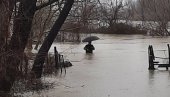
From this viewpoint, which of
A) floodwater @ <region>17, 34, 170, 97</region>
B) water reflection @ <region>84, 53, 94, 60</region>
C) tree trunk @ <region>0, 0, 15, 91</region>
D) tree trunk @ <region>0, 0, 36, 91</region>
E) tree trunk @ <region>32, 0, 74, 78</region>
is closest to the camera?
tree trunk @ <region>0, 0, 15, 91</region>

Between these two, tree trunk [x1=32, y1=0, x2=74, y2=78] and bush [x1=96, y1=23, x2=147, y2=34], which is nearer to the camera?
tree trunk [x1=32, y1=0, x2=74, y2=78]

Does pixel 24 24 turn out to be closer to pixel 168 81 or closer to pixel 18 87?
pixel 18 87

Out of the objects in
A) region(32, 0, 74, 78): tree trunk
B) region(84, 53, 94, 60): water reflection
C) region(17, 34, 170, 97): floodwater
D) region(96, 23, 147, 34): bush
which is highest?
region(32, 0, 74, 78): tree trunk

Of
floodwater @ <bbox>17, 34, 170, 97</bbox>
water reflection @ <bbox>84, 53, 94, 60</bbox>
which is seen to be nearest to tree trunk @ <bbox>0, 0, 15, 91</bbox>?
floodwater @ <bbox>17, 34, 170, 97</bbox>

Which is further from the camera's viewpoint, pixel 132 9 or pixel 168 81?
pixel 132 9

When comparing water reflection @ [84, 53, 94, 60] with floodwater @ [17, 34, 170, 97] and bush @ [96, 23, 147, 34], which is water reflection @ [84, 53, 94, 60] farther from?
bush @ [96, 23, 147, 34]

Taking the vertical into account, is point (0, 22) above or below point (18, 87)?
above

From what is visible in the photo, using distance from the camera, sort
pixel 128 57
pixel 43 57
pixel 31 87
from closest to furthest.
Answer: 1. pixel 31 87
2. pixel 43 57
3. pixel 128 57

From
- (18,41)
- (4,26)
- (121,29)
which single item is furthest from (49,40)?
(121,29)

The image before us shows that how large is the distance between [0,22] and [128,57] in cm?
1599

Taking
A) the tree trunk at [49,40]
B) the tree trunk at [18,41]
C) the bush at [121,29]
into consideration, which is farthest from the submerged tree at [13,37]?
the bush at [121,29]

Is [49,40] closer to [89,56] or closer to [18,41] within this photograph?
[18,41]

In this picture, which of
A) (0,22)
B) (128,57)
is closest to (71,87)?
(0,22)

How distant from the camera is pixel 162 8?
5241 cm
